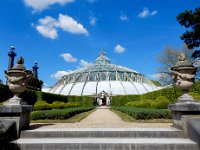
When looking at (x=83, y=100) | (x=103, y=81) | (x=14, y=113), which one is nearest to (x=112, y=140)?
(x=14, y=113)

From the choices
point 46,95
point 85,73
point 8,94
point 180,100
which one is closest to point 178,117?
point 180,100

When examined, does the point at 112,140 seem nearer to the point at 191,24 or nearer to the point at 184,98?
the point at 184,98

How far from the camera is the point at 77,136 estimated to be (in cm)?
732

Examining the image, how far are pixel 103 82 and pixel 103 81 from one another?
75 cm

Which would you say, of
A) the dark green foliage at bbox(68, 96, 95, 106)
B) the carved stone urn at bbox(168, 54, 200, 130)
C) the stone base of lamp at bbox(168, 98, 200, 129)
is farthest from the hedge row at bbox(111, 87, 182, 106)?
the stone base of lamp at bbox(168, 98, 200, 129)

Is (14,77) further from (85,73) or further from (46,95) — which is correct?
(85,73)

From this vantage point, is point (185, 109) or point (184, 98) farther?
point (184, 98)

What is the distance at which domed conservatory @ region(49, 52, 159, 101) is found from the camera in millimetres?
64938

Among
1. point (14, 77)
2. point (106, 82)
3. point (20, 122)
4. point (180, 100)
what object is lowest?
point (20, 122)

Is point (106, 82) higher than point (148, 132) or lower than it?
higher

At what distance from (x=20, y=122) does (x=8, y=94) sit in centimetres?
2006

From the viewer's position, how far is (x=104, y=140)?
6.77 m

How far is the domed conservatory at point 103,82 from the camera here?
64.9 metres

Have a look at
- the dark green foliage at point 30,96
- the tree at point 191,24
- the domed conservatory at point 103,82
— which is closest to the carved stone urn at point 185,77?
the tree at point 191,24
